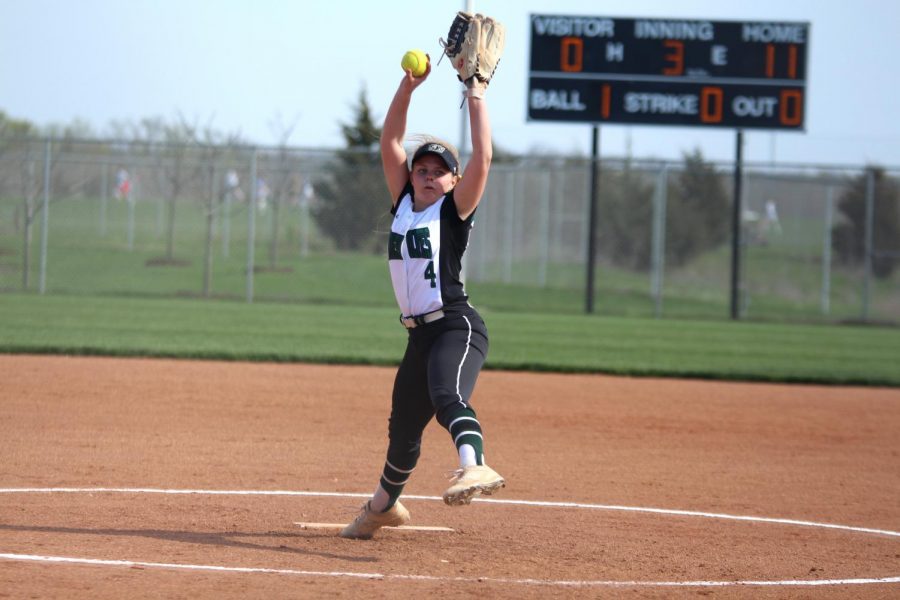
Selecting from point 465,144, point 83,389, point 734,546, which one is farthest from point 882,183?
point 734,546

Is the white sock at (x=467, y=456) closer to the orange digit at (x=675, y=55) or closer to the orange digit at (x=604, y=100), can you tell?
the orange digit at (x=604, y=100)

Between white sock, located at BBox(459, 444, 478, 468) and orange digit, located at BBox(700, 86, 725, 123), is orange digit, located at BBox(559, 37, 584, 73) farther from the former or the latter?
white sock, located at BBox(459, 444, 478, 468)

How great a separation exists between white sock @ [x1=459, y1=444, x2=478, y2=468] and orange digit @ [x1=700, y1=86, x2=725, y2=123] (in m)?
18.2

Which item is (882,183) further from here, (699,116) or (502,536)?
(502,536)

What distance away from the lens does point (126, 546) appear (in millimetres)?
5363

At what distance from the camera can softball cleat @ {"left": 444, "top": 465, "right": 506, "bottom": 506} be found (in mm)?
4621

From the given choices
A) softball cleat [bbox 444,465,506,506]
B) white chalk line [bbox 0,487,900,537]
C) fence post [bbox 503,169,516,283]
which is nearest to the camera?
softball cleat [bbox 444,465,506,506]

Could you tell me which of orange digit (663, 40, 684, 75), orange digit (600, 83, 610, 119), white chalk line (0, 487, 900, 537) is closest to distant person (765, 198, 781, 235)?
orange digit (663, 40, 684, 75)

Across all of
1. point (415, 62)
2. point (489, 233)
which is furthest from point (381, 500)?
point (489, 233)

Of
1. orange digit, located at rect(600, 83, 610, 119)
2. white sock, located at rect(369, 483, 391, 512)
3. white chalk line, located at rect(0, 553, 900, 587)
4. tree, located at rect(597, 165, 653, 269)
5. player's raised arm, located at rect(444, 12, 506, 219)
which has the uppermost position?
orange digit, located at rect(600, 83, 610, 119)

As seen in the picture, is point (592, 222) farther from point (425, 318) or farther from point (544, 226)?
point (425, 318)

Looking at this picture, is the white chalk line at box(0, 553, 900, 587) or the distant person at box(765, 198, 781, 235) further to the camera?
the distant person at box(765, 198, 781, 235)

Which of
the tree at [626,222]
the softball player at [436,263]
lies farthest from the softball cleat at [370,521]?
the tree at [626,222]

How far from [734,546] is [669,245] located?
25.3 meters
